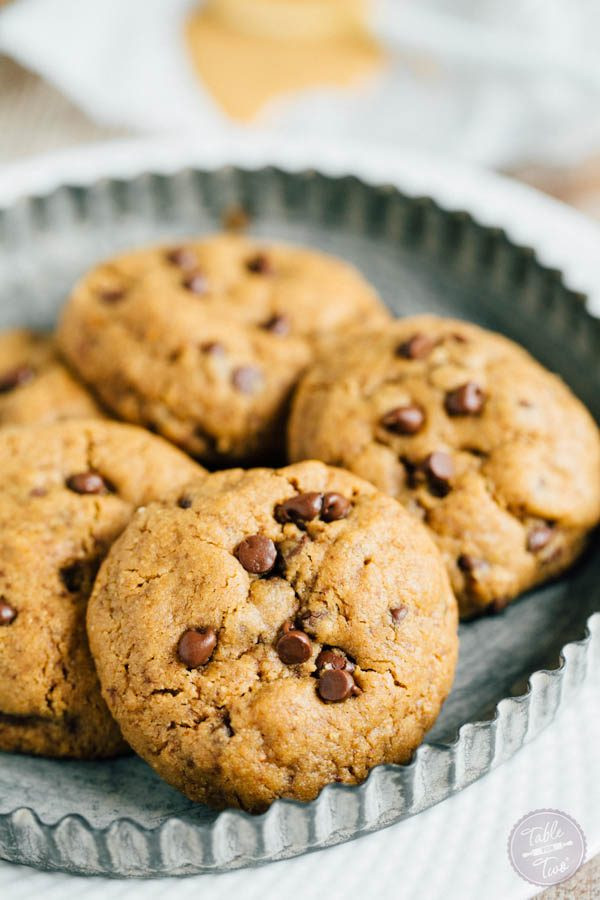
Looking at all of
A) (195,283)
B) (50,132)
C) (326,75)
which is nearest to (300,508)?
(195,283)

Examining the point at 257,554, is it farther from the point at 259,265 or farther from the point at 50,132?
the point at 50,132

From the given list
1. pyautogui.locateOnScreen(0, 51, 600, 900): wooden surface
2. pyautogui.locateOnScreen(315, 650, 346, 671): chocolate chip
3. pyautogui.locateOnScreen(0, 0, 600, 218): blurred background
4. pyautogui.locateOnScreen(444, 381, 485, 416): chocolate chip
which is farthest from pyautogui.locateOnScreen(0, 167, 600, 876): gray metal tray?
pyautogui.locateOnScreen(0, 51, 600, 900): wooden surface

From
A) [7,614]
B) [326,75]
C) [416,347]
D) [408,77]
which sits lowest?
[7,614]

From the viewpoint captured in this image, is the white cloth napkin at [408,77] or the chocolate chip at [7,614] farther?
the white cloth napkin at [408,77]

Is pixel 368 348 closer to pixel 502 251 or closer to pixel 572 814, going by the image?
pixel 502 251

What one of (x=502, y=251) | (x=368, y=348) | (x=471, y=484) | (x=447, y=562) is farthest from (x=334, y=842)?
(x=502, y=251)

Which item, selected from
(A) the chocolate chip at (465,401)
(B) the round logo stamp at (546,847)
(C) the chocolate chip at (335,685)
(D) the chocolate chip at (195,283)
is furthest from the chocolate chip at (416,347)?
(B) the round logo stamp at (546,847)

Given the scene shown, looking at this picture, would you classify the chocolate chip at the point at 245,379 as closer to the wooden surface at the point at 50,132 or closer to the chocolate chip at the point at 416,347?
the chocolate chip at the point at 416,347
